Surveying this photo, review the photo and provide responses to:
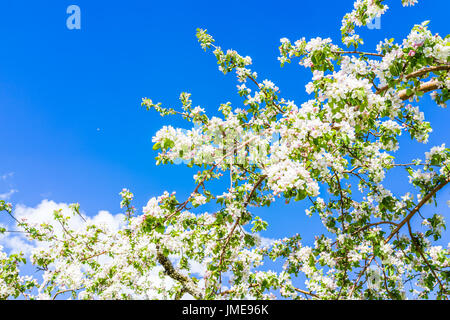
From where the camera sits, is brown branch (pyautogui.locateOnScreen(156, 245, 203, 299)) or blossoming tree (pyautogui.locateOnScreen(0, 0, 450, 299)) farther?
brown branch (pyautogui.locateOnScreen(156, 245, 203, 299))

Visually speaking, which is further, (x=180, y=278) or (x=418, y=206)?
(x=180, y=278)

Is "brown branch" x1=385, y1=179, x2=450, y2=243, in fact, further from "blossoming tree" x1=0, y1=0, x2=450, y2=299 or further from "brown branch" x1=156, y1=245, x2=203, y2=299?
"brown branch" x1=156, y1=245, x2=203, y2=299

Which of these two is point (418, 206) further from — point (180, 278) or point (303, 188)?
point (180, 278)

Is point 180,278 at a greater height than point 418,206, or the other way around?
point 418,206

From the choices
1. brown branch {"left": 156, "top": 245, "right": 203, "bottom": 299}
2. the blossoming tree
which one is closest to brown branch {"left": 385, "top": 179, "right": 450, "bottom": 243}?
the blossoming tree

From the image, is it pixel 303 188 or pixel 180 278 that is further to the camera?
pixel 180 278

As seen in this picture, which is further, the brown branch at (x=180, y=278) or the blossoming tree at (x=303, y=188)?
the brown branch at (x=180, y=278)

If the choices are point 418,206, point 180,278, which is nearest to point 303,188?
point 418,206

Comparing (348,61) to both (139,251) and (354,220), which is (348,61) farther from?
(139,251)

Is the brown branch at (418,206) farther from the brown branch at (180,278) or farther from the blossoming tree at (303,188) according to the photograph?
the brown branch at (180,278)

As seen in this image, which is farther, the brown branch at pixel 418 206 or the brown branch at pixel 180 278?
the brown branch at pixel 180 278

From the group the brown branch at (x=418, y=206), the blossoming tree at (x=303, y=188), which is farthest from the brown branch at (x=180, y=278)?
the brown branch at (x=418, y=206)
